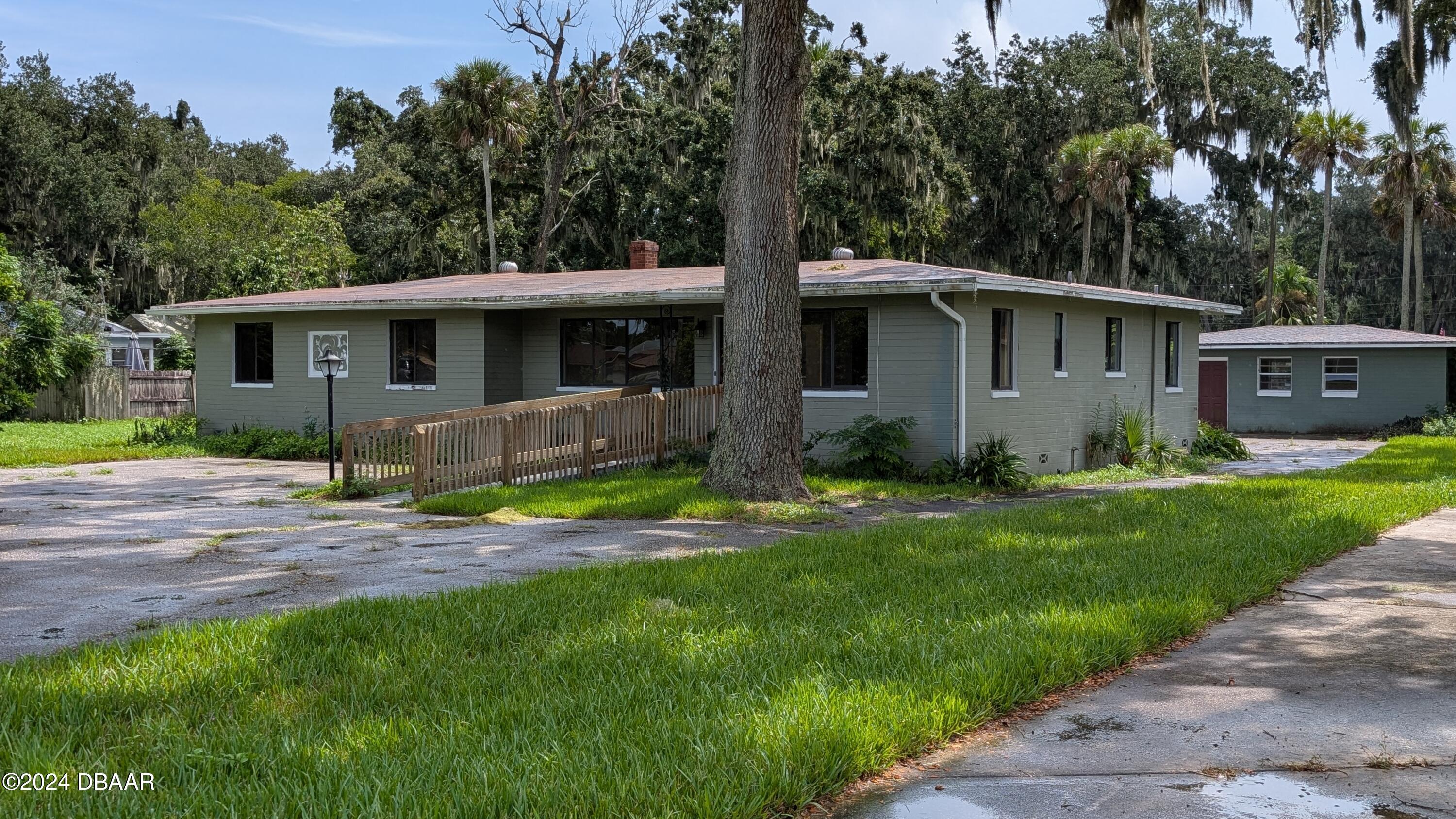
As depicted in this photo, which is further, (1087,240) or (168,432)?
(1087,240)

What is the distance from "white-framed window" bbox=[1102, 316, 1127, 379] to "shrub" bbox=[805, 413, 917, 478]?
229 inches

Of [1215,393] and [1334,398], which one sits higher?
[1215,393]

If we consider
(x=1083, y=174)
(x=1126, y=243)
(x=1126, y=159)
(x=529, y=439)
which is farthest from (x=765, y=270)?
(x=1126, y=243)

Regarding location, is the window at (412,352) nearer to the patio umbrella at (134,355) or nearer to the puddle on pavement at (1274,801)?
the puddle on pavement at (1274,801)

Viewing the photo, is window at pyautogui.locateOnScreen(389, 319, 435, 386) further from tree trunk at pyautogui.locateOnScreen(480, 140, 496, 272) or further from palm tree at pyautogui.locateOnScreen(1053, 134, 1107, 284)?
palm tree at pyautogui.locateOnScreen(1053, 134, 1107, 284)

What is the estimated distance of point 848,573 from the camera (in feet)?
25.3

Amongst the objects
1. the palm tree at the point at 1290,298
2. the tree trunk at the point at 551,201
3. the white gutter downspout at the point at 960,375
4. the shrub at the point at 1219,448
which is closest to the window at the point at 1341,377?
the shrub at the point at 1219,448

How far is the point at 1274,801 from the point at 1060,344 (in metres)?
15.2

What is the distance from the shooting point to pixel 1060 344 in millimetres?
18547

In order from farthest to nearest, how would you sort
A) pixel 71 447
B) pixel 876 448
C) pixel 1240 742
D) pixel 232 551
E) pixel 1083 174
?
pixel 1083 174 < pixel 71 447 < pixel 876 448 < pixel 232 551 < pixel 1240 742

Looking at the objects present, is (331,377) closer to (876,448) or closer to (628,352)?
(628,352)

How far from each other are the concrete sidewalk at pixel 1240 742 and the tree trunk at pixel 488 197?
28.8 metres

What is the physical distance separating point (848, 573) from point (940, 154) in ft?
91.7

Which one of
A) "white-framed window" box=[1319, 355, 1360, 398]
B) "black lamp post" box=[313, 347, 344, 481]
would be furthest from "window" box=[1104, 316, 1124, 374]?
"white-framed window" box=[1319, 355, 1360, 398]
